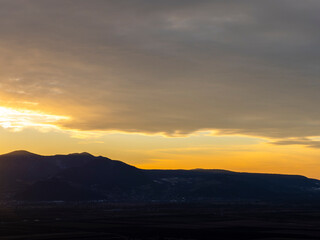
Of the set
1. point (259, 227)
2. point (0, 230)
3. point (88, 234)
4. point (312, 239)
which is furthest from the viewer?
point (259, 227)

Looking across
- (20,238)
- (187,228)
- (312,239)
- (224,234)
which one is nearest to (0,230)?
(20,238)

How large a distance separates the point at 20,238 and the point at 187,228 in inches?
2052

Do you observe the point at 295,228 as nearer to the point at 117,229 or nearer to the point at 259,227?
the point at 259,227

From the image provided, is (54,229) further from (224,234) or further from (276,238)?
(276,238)

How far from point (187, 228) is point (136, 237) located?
28.7 metres

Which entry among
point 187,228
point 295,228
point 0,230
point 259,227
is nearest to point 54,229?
point 0,230

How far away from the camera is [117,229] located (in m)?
145

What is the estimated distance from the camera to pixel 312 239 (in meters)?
119

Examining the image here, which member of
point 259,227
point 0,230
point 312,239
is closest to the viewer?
point 312,239

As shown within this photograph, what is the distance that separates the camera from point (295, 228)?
148 meters

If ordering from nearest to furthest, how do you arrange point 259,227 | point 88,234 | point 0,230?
point 88,234 < point 0,230 < point 259,227

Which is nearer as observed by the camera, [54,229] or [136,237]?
[136,237]

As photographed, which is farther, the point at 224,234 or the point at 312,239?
the point at 224,234

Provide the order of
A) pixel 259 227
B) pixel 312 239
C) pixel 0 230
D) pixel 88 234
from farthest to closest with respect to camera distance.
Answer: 1. pixel 259 227
2. pixel 0 230
3. pixel 88 234
4. pixel 312 239
